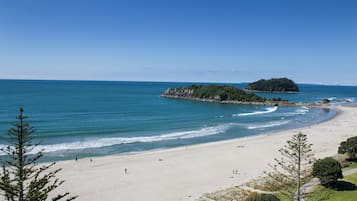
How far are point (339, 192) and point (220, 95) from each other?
8654 centimetres

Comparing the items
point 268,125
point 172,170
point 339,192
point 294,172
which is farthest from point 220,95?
point 339,192

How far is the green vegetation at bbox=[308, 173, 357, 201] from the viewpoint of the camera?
1756cm

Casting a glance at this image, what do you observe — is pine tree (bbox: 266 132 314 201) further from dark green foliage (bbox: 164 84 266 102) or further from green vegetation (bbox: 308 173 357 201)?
dark green foliage (bbox: 164 84 266 102)

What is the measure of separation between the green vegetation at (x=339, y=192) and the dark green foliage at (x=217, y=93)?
82.1 m

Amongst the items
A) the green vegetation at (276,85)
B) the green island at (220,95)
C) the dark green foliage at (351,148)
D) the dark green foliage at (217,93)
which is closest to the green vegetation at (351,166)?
the dark green foliage at (351,148)

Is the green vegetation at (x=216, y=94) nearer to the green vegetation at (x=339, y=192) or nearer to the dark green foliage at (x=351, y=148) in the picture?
the dark green foliage at (x=351, y=148)

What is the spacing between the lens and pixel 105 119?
Answer: 57000 mm

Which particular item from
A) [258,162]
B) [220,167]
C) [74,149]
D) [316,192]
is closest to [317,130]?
[258,162]

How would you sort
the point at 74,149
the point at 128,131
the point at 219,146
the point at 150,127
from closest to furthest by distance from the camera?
the point at 74,149 < the point at 219,146 < the point at 128,131 < the point at 150,127

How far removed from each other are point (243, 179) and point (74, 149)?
20191 mm

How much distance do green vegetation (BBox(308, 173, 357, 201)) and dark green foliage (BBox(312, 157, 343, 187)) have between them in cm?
47

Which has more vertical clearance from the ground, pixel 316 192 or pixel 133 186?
pixel 316 192

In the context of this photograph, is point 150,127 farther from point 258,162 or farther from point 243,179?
point 243,179

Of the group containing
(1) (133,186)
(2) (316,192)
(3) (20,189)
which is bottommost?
(1) (133,186)
